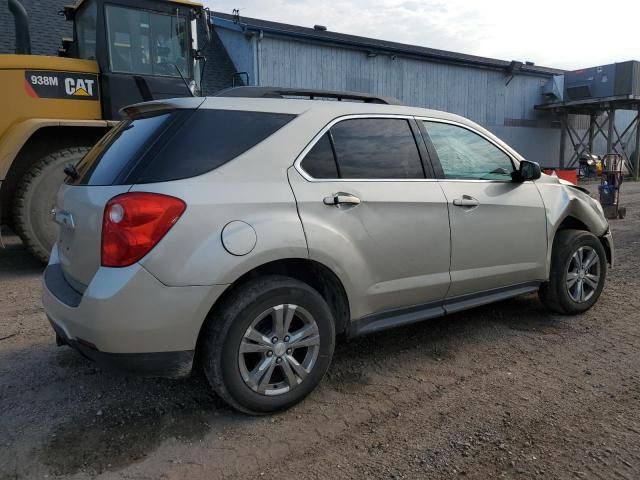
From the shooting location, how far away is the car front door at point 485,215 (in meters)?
3.66

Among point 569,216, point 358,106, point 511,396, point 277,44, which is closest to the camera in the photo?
point 511,396

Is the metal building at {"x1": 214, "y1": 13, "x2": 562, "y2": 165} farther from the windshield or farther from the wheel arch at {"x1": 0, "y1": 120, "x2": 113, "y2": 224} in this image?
the wheel arch at {"x1": 0, "y1": 120, "x2": 113, "y2": 224}

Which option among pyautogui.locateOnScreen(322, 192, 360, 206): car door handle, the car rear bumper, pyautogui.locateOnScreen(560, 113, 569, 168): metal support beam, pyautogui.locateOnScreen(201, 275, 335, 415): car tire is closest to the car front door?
pyautogui.locateOnScreen(322, 192, 360, 206): car door handle

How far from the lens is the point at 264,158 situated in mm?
2900

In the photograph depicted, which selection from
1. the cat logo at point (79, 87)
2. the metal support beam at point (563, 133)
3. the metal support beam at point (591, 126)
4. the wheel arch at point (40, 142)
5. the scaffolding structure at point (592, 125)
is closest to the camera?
the wheel arch at point (40, 142)

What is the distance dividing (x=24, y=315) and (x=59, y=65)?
3.24 metres

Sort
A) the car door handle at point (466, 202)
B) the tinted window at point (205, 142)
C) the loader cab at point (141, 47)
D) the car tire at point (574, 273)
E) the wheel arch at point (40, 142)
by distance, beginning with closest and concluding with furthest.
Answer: the tinted window at point (205, 142)
the car door handle at point (466, 202)
the car tire at point (574, 273)
the wheel arch at point (40, 142)
the loader cab at point (141, 47)

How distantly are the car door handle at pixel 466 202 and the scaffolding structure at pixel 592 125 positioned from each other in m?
21.1

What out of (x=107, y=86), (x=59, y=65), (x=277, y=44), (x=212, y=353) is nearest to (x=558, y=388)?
(x=212, y=353)

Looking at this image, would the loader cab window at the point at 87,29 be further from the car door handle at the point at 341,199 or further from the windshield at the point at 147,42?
the car door handle at the point at 341,199

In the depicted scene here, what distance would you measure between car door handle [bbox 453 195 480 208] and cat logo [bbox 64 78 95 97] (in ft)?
16.3

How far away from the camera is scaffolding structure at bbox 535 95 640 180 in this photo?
22.3 metres

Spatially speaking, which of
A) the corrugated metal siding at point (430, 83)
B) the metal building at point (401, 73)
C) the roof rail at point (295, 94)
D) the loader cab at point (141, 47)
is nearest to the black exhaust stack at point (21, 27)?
the loader cab at point (141, 47)

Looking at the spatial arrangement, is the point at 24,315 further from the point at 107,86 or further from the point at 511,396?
the point at 511,396
